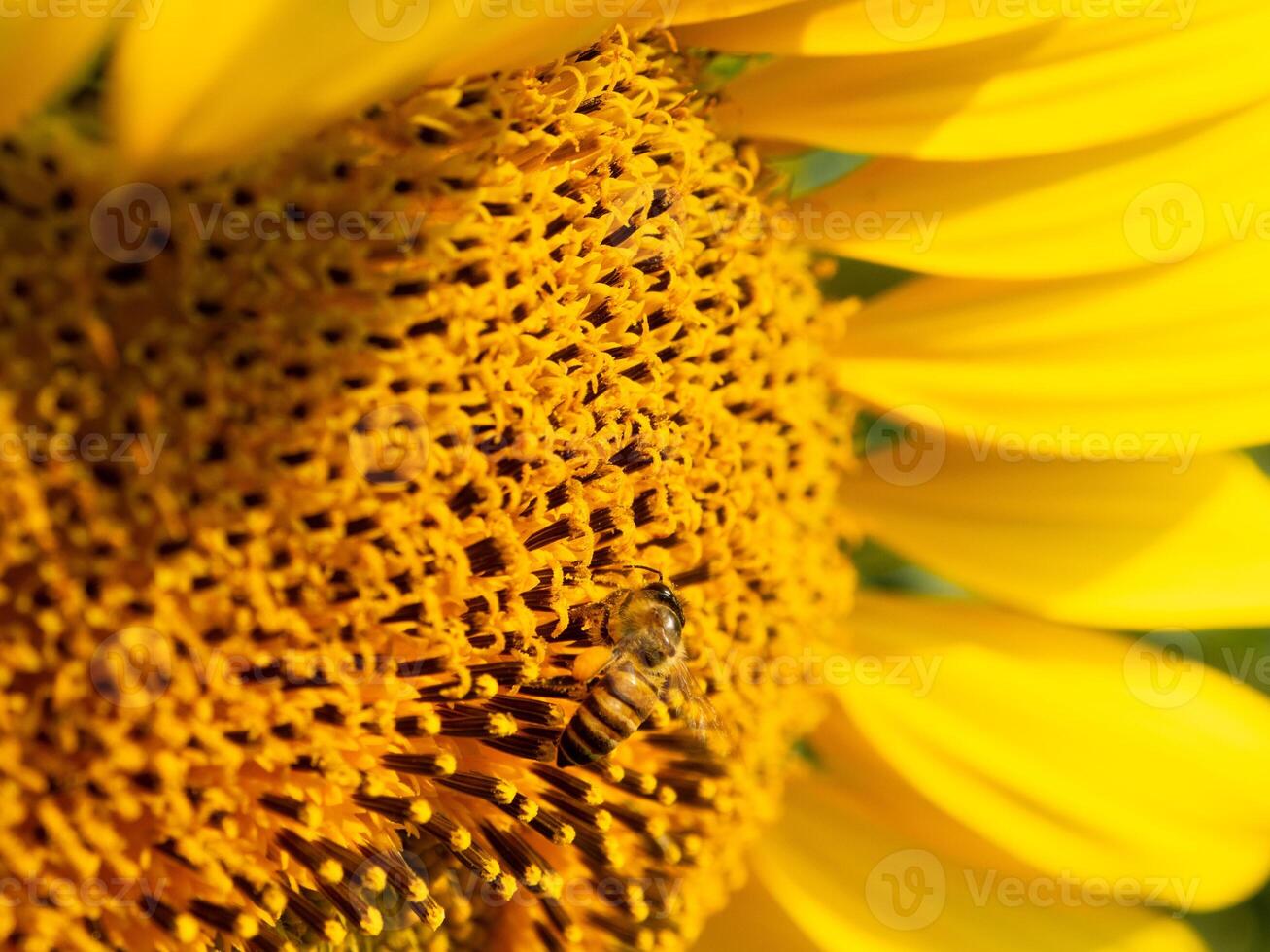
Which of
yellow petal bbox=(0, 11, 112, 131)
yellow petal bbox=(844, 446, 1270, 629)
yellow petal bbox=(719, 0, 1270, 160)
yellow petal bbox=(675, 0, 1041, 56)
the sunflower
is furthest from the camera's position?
yellow petal bbox=(844, 446, 1270, 629)

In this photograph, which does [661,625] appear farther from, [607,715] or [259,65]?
[259,65]

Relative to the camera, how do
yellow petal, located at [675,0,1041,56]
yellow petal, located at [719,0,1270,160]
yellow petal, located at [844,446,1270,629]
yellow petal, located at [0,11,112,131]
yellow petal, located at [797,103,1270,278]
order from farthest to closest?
yellow petal, located at [844,446,1270,629], yellow petal, located at [797,103,1270,278], yellow petal, located at [719,0,1270,160], yellow petal, located at [675,0,1041,56], yellow petal, located at [0,11,112,131]

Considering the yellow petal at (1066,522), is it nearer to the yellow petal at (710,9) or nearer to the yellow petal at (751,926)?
the yellow petal at (751,926)

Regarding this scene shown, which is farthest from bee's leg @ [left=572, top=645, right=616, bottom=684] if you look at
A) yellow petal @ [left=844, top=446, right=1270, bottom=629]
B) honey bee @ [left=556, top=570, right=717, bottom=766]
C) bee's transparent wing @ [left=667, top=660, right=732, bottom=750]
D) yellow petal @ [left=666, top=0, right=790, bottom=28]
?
yellow petal @ [left=844, top=446, right=1270, bottom=629]

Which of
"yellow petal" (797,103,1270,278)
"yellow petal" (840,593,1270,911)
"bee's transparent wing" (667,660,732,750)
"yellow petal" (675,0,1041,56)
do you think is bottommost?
"yellow petal" (840,593,1270,911)

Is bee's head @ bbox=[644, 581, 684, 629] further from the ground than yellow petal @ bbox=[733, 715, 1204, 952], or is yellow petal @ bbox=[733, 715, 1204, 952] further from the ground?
bee's head @ bbox=[644, 581, 684, 629]

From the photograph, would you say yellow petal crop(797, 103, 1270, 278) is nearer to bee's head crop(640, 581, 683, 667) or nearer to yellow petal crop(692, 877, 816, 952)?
bee's head crop(640, 581, 683, 667)

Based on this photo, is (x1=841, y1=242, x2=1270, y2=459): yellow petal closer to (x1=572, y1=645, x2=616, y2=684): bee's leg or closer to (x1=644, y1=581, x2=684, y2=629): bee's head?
(x1=644, y1=581, x2=684, y2=629): bee's head

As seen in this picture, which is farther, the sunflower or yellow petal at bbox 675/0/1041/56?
yellow petal at bbox 675/0/1041/56
